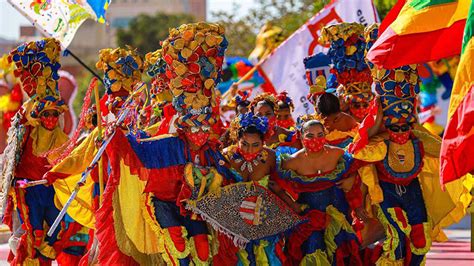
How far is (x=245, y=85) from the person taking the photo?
58.9 ft

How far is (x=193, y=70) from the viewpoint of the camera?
10.6m

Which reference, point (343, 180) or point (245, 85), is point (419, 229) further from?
point (245, 85)

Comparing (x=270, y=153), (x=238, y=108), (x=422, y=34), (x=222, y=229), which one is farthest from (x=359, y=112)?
(x=422, y=34)

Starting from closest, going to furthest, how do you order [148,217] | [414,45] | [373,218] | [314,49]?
[414,45]
[148,217]
[373,218]
[314,49]

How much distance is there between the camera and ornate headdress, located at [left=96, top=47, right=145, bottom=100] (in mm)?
12711

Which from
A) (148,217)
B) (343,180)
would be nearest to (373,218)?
(343,180)

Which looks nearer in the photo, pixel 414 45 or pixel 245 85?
pixel 414 45

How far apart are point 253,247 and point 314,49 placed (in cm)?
486

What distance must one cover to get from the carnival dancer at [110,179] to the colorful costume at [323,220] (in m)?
1.13

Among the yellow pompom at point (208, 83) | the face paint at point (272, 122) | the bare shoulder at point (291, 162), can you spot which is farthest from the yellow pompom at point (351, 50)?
the yellow pompom at point (208, 83)

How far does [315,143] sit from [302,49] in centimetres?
474

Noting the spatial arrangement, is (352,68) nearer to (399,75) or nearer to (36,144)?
(399,75)

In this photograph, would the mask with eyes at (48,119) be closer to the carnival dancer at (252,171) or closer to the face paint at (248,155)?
the carnival dancer at (252,171)

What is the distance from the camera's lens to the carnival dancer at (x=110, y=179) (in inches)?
427
